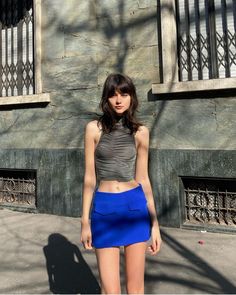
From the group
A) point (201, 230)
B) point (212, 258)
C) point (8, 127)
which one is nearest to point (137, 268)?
point (212, 258)

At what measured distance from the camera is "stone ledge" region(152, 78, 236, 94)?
210 inches

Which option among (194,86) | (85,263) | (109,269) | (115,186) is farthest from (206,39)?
(109,269)

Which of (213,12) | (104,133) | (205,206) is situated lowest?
(205,206)

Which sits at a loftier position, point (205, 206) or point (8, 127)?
point (8, 127)

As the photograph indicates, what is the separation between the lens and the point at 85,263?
4.31 m

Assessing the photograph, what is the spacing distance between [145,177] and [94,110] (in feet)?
13.4

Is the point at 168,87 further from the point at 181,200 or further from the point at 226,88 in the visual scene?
the point at 181,200

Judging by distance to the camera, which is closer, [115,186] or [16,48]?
[115,186]

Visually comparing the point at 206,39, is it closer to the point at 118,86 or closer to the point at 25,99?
the point at 25,99

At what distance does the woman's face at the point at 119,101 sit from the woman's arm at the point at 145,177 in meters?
0.22

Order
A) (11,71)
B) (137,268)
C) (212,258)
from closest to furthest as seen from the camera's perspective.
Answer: (137,268), (212,258), (11,71)

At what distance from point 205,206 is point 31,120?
3.84 metres

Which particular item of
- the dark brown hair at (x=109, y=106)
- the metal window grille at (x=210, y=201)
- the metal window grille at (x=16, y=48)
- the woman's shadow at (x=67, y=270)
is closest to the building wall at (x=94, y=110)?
the metal window grille at (x=210, y=201)

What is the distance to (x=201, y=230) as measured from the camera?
18.3 feet
